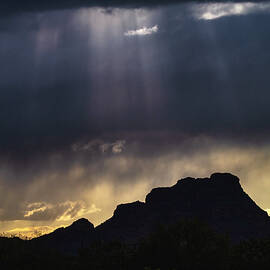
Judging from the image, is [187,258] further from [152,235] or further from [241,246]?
[241,246]

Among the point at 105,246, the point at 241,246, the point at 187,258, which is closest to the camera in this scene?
the point at 187,258

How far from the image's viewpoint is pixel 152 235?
3922 inches

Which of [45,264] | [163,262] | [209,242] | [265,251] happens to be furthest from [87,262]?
[265,251]

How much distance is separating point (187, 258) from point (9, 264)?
27790 mm

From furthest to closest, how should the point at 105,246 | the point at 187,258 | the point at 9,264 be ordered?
the point at 105,246 < the point at 9,264 < the point at 187,258

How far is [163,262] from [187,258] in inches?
184

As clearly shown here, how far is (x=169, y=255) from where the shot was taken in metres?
94.1

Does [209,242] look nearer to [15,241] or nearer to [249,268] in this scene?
[249,268]

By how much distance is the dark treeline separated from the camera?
91.9 meters

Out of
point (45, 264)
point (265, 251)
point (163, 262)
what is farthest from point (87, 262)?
point (265, 251)

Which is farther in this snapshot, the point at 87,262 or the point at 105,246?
the point at 105,246

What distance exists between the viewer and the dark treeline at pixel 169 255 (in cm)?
9194

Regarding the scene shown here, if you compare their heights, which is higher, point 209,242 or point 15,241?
point 15,241

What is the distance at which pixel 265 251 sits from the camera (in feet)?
333
